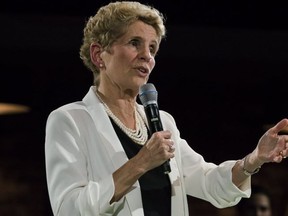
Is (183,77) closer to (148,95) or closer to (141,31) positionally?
(141,31)

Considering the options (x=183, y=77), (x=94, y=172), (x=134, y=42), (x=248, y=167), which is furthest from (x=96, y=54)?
(x=183, y=77)

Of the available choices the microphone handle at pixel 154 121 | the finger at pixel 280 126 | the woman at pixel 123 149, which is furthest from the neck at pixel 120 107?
the finger at pixel 280 126

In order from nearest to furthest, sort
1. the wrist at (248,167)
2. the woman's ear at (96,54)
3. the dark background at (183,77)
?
the wrist at (248,167)
the woman's ear at (96,54)
the dark background at (183,77)

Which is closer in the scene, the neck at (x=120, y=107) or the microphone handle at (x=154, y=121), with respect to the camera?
the microphone handle at (x=154, y=121)

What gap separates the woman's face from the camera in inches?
79.5

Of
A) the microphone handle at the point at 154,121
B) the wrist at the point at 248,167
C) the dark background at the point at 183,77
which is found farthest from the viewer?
the dark background at the point at 183,77

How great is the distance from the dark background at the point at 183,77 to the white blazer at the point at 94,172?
79.2 inches

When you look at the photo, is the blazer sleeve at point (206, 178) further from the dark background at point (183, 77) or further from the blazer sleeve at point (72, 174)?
the dark background at point (183, 77)

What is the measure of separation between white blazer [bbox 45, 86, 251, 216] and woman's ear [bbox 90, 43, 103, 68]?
8 centimetres

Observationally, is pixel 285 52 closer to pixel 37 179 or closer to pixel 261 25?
pixel 261 25

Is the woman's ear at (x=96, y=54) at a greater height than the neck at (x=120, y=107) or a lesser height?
greater

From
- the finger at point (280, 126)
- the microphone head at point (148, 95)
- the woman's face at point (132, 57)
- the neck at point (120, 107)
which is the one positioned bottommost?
the finger at point (280, 126)

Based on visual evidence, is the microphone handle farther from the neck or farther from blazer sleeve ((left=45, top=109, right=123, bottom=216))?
the neck

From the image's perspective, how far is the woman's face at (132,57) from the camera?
2.02 meters
